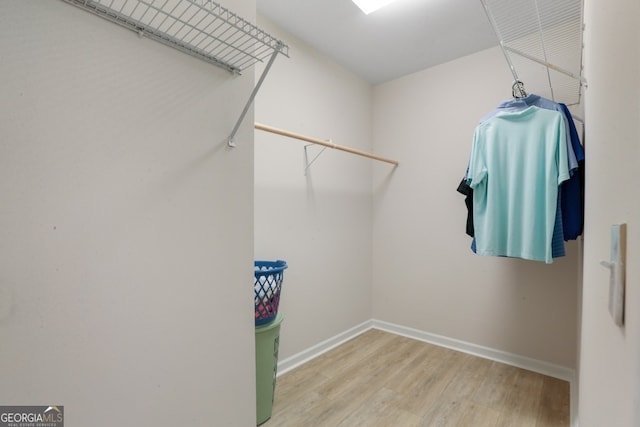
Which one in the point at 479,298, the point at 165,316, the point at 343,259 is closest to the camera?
the point at 165,316

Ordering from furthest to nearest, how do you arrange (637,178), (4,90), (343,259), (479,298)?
(343,259), (479,298), (4,90), (637,178)

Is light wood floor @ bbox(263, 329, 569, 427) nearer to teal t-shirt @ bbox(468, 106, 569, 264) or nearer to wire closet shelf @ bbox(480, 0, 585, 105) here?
teal t-shirt @ bbox(468, 106, 569, 264)

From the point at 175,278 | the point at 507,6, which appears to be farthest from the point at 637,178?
the point at 507,6

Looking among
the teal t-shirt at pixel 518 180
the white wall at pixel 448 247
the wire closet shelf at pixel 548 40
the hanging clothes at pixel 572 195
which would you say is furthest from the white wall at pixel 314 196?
the hanging clothes at pixel 572 195

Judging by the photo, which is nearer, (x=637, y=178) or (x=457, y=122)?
(x=637, y=178)

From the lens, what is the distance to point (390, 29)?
6.74 feet

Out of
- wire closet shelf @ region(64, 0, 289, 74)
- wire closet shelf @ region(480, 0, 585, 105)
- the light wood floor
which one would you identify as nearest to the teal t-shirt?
wire closet shelf @ region(480, 0, 585, 105)

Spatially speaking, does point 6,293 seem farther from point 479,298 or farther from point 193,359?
point 479,298

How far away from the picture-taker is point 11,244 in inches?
26.0

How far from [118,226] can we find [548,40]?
274cm

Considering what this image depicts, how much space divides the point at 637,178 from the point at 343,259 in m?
2.29

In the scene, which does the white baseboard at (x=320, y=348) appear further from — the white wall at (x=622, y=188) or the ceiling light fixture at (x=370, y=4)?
the ceiling light fixture at (x=370, y=4)

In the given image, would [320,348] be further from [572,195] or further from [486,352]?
[572,195]
